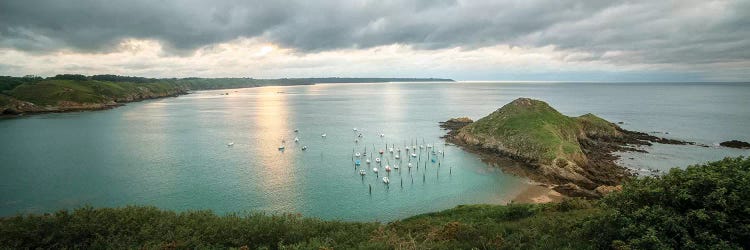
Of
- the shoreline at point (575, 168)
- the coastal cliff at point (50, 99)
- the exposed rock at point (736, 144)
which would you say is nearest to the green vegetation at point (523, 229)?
the shoreline at point (575, 168)

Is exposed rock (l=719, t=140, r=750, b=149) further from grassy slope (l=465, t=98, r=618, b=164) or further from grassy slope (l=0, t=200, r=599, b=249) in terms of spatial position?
grassy slope (l=0, t=200, r=599, b=249)

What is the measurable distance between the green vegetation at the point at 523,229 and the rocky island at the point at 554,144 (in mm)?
33066

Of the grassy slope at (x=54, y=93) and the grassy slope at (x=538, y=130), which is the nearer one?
the grassy slope at (x=538, y=130)

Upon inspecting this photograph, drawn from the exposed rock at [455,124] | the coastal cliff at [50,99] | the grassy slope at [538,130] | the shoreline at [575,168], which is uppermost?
the coastal cliff at [50,99]

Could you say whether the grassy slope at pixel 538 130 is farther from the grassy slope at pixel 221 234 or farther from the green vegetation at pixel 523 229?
the grassy slope at pixel 221 234

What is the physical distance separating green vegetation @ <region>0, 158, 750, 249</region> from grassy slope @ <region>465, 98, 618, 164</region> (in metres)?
43.5

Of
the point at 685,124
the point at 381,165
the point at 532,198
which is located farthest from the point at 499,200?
the point at 685,124

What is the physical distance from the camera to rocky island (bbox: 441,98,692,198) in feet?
193

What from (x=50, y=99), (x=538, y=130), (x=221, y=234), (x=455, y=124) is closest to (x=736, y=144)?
(x=538, y=130)

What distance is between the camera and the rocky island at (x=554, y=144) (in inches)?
2320

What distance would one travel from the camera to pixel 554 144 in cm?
6731

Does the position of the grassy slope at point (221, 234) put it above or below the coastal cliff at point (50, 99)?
below

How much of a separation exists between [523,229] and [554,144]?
1904 inches

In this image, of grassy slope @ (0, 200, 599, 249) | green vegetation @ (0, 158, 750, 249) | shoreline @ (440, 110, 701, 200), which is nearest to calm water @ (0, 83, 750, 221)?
shoreline @ (440, 110, 701, 200)
